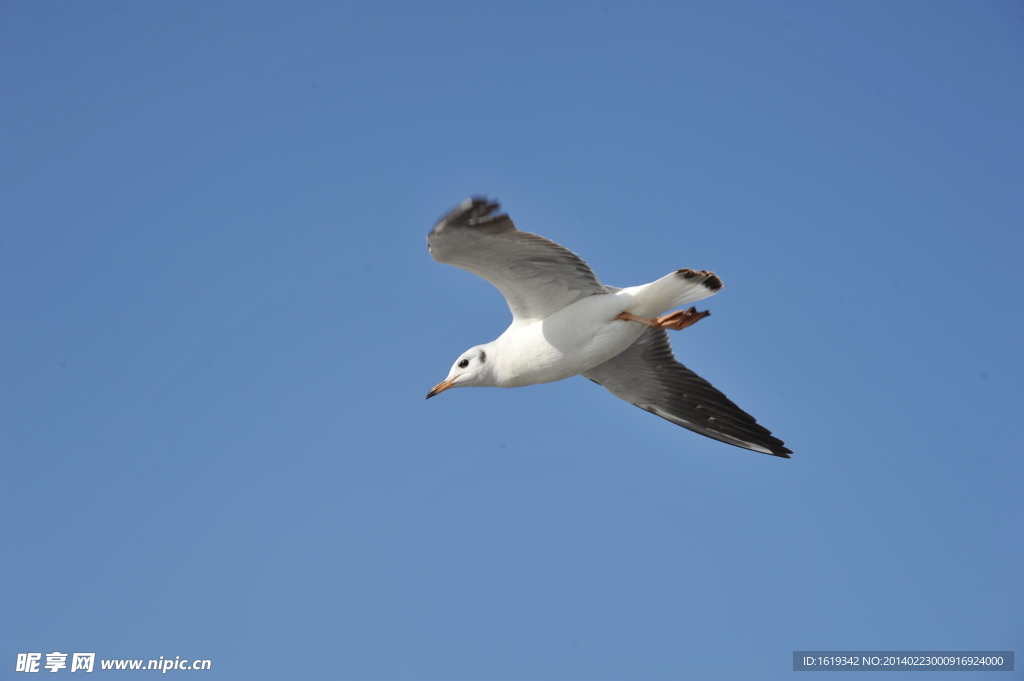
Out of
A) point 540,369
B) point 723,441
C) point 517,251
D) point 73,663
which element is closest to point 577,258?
point 517,251

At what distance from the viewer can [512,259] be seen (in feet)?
28.4

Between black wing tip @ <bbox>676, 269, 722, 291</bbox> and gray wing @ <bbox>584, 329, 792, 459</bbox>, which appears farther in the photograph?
gray wing @ <bbox>584, 329, 792, 459</bbox>

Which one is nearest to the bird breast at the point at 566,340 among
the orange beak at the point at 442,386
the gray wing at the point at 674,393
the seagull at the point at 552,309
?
the seagull at the point at 552,309

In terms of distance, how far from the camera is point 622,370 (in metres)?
10.7

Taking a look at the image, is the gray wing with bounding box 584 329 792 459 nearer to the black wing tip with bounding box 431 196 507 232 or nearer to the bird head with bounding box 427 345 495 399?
the bird head with bounding box 427 345 495 399

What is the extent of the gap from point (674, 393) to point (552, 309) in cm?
221

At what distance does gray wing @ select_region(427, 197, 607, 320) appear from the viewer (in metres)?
7.96

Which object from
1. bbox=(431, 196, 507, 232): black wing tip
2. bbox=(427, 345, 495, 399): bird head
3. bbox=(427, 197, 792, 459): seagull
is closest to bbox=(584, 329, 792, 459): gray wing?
bbox=(427, 197, 792, 459): seagull

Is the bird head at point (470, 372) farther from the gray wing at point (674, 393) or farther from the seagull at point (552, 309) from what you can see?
the gray wing at point (674, 393)

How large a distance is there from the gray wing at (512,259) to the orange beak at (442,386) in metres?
0.98

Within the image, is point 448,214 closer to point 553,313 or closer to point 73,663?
point 553,313

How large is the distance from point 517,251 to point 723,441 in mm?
3586

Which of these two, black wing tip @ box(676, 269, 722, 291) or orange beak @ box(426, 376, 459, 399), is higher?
black wing tip @ box(676, 269, 722, 291)

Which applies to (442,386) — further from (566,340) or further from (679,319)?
(679,319)
